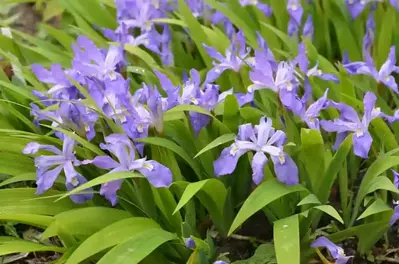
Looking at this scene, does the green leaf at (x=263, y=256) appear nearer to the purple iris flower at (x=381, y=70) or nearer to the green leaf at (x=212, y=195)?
the green leaf at (x=212, y=195)

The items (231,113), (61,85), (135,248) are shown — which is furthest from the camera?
(61,85)

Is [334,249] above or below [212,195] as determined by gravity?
below

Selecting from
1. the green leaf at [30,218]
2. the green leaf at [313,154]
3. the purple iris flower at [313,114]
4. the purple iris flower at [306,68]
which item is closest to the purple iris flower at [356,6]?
the purple iris flower at [306,68]

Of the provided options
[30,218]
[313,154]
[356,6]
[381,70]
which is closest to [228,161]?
[313,154]

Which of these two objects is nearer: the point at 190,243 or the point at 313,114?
the point at 190,243

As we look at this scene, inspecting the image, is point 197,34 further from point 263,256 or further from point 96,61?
point 263,256

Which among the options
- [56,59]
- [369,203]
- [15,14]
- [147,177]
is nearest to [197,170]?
[147,177]

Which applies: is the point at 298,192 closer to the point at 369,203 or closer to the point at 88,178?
the point at 369,203
